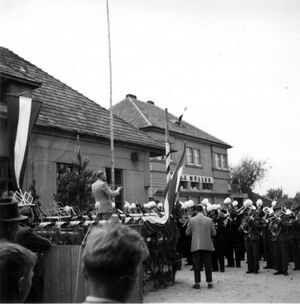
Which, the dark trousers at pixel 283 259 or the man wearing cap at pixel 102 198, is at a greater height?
the man wearing cap at pixel 102 198

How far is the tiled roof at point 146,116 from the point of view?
34750 millimetres

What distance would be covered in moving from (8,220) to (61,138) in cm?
997

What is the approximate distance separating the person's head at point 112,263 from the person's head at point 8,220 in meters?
2.87

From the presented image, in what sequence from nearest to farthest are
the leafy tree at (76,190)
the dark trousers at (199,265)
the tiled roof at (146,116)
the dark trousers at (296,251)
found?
the dark trousers at (199,265)
the leafy tree at (76,190)
the dark trousers at (296,251)
the tiled roof at (146,116)

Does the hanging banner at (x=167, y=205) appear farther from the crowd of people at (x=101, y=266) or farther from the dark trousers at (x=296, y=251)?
the crowd of people at (x=101, y=266)

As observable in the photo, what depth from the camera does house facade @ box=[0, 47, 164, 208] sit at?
13.1 metres

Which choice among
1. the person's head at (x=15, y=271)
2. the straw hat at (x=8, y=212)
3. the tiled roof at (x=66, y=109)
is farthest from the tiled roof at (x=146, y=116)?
the person's head at (x=15, y=271)

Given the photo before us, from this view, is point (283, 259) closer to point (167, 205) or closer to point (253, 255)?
point (253, 255)

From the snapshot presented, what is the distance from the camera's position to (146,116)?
35.3 m

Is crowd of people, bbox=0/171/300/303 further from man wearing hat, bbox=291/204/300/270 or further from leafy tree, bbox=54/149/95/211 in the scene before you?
leafy tree, bbox=54/149/95/211

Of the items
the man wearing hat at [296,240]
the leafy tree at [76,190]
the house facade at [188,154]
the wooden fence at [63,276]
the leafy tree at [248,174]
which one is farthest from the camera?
the leafy tree at [248,174]

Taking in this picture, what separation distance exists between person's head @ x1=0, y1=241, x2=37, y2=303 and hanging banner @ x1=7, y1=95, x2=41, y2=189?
7.53 meters

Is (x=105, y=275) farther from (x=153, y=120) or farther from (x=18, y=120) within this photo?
(x=153, y=120)

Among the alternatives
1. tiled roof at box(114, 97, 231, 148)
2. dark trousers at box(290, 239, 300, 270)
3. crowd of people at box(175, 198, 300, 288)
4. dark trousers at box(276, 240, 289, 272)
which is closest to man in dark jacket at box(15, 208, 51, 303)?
crowd of people at box(175, 198, 300, 288)
